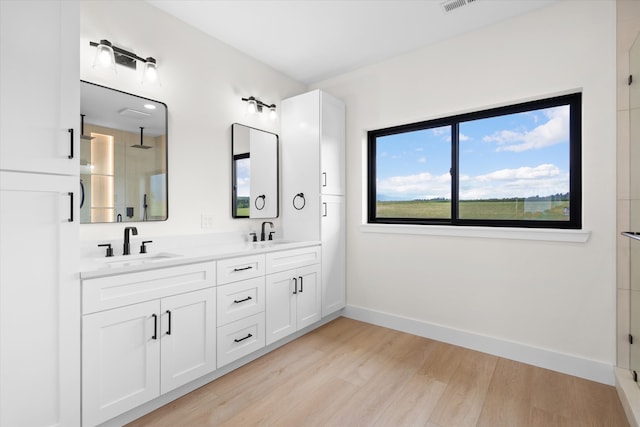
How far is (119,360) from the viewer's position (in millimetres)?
1650

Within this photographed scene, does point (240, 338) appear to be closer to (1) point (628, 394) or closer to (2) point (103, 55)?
(2) point (103, 55)

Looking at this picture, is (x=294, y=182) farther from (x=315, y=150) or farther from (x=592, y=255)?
(x=592, y=255)

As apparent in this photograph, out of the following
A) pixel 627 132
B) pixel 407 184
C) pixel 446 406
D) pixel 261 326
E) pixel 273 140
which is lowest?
pixel 446 406

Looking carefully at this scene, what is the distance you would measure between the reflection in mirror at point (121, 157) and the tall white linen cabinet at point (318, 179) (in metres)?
1.27

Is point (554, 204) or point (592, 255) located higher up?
point (554, 204)

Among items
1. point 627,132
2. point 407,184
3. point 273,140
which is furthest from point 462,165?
point 273,140

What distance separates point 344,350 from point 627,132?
8.31ft

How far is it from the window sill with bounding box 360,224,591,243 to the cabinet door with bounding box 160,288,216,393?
69.9 inches

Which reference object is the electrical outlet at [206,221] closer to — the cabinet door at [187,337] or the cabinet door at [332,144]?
the cabinet door at [187,337]

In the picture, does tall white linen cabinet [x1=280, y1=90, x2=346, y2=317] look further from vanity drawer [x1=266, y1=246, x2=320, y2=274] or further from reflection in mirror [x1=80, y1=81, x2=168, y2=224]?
reflection in mirror [x1=80, y1=81, x2=168, y2=224]

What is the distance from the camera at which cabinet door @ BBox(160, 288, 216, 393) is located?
6.04 feet

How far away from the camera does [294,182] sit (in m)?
3.27

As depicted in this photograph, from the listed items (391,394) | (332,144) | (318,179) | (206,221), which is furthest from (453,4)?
(391,394)

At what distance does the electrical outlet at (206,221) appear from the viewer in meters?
2.63
